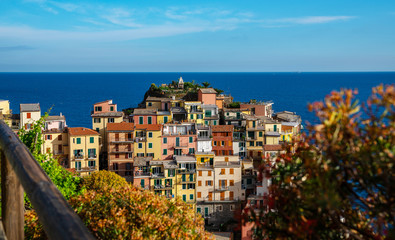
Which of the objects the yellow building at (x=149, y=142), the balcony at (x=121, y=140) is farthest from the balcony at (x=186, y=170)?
the balcony at (x=121, y=140)

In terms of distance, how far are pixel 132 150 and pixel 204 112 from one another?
1021 cm

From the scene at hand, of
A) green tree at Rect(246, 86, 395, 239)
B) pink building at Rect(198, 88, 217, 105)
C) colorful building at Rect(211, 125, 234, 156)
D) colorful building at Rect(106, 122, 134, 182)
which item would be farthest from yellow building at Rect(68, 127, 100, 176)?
green tree at Rect(246, 86, 395, 239)

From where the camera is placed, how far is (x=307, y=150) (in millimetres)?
3113

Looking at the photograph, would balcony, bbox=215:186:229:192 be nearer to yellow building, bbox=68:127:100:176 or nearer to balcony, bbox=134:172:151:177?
balcony, bbox=134:172:151:177

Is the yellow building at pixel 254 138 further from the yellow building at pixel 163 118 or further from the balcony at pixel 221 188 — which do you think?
the yellow building at pixel 163 118

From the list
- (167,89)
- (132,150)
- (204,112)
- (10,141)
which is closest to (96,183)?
(132,150)

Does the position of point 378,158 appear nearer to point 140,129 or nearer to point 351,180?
point 351,180

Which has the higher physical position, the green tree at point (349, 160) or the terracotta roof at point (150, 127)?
the terracotta roof at point (150, 127)

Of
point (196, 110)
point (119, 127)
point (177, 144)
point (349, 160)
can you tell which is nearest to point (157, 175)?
point (177, 144)

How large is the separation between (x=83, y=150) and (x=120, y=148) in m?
3.66

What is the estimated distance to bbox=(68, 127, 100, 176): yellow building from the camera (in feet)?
135

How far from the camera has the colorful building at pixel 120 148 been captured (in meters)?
42.8

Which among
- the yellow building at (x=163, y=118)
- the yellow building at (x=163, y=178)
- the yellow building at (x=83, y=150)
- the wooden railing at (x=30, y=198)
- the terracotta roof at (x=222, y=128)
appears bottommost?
the yellow building at (x=163, y=178)

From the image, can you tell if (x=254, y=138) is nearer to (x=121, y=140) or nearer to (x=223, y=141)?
(x=223, y=141)
